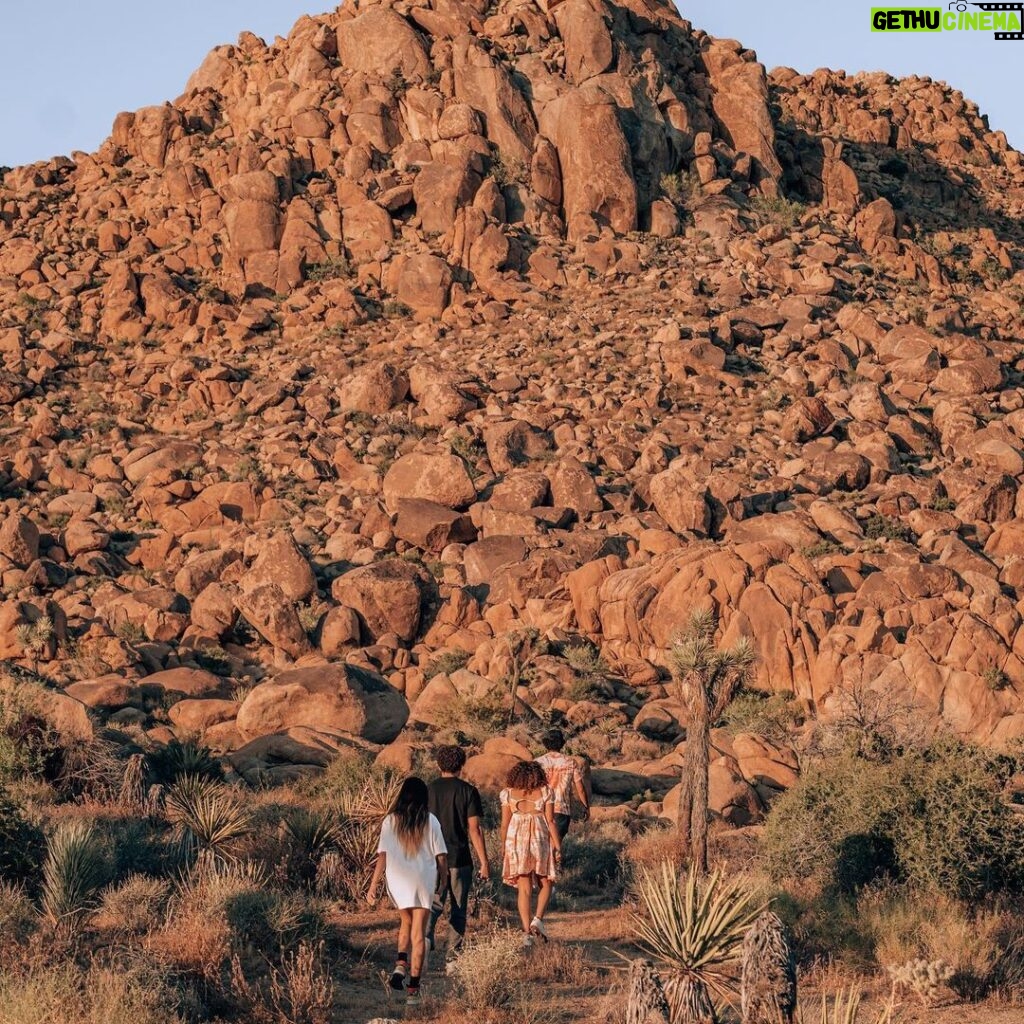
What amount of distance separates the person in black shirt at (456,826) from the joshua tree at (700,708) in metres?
5.28

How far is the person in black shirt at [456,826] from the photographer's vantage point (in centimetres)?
1141

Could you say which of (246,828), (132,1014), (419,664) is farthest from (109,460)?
(132,1014)

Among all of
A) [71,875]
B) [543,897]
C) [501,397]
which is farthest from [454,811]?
[501,397]

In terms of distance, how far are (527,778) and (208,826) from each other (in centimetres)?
426

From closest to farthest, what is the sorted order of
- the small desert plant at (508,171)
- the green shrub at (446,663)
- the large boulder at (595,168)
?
the green shrub at (446,663), the large boulder at (595,168), the small desert plant at (508,171)

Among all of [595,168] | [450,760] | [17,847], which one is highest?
[595,168]

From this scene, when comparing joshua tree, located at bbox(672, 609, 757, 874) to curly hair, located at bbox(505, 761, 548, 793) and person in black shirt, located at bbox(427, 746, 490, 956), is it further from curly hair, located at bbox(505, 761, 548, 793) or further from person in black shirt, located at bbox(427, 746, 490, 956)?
person in black shirt, located at bbox(427, 746, 490, 956)

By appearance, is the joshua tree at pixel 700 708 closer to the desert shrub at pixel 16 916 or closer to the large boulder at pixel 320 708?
the desert shrub at pixel 16 916

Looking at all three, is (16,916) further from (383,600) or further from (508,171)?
(508,171)

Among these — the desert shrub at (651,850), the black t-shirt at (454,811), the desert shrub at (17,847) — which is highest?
the black t-shirt at (454,811)

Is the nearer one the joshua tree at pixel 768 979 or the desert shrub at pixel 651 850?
the joshua tree at pixel 768 979

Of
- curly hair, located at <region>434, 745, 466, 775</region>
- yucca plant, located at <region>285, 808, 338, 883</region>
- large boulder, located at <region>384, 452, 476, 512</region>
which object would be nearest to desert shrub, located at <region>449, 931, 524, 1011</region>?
curly hair, located at <region>434, 745, 466, 775</region>

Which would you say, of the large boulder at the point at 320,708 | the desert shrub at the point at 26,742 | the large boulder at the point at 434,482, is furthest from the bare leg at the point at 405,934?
the large boulder at the point at 434,482

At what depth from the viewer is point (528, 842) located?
12219 mm
